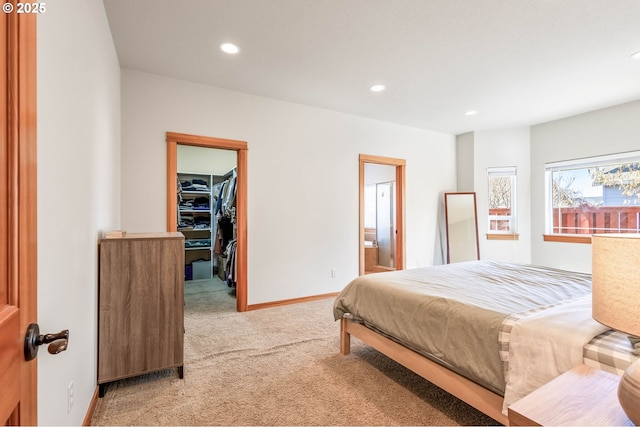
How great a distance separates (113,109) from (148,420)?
241 centimetres

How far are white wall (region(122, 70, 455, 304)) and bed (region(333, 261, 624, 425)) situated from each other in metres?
1.59

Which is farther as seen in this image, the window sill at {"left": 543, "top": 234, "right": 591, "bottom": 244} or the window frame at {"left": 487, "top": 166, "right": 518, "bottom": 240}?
the window frame at {"left": 487, "top": 166, "right": 518, "bottom": 240}

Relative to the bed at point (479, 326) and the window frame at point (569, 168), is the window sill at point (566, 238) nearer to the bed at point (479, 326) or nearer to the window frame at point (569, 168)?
the window frame at point (569, 168)

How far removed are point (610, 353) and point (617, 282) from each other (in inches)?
18.1

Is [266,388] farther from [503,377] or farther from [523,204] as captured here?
[523,204]

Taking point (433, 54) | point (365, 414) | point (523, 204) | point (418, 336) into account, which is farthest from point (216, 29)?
point (523, 204)

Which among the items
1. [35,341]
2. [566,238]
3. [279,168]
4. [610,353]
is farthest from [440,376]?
[566,238]

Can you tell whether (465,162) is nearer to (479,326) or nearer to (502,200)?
(502,200)

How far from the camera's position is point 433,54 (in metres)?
2.82

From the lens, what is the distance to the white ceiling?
87.0 inches

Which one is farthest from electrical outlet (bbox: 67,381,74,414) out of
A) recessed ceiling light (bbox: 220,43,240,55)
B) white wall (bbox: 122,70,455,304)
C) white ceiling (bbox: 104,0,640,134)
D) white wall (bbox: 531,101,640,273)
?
white wall (bbox: 531,101,640,273)

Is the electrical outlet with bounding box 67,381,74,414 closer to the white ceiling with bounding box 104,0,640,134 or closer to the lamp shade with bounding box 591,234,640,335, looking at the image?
the lamp shade with bounding box 591,234,640,335

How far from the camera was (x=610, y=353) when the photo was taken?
1167 millimetres

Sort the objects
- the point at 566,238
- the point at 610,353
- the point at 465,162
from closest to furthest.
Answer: the point at 610,353, the point at 566,238, the point at 465,162
